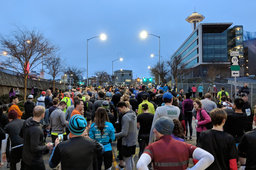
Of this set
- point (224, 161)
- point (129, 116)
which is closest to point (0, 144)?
point (129, 116)

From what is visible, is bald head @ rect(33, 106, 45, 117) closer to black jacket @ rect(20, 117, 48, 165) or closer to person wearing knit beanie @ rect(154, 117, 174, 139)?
black jacket @ rect(20, 117, 48, 165)

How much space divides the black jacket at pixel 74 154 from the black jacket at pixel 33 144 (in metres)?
1.14

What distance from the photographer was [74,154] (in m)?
2.99

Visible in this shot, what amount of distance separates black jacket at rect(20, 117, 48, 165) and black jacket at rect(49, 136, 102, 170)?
1.14 m

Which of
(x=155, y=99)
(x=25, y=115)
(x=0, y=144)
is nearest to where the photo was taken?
(x=0, y=144)

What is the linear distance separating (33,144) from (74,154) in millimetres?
1469

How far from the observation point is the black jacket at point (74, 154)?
2984 mm

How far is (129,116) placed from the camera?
5.75 meters

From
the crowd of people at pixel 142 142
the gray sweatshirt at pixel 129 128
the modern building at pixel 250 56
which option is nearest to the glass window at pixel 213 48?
the modern building at pixel 250 56

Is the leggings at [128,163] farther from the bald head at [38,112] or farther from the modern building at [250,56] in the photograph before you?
the modern building at [250,56]

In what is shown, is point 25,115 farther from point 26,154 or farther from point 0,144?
point 26,154

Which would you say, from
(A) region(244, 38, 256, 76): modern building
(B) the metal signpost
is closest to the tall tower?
(A) region(244, 38, 256, 76): modern building

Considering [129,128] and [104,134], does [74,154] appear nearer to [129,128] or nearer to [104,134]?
[104,134]

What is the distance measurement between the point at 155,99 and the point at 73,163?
11.1 m
